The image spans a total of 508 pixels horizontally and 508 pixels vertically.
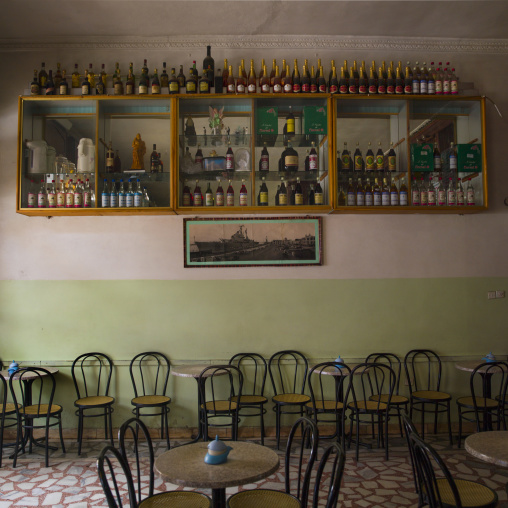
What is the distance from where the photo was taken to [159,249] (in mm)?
5625

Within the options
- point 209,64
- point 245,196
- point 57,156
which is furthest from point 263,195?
point 57,156

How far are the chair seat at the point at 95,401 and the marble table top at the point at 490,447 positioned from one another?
11.1ft

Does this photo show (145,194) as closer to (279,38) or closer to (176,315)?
(176,315)

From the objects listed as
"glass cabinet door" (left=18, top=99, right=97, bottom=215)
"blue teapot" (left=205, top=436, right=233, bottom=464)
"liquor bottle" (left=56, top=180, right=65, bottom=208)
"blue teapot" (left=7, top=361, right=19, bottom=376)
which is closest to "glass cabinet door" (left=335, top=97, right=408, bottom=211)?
"glass cabinet door" (left=18, top=99, right=97, bottom=215)

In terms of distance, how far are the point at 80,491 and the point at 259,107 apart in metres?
3.91

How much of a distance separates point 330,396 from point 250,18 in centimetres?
408

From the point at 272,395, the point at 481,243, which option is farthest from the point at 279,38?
the point at 272,395

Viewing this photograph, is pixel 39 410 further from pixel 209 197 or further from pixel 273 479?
pixel 209 197

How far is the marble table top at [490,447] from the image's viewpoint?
9.11 feet

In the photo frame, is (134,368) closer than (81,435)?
No

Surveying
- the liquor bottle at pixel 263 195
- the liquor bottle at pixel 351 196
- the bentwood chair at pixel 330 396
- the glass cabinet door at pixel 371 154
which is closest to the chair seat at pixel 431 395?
A: the bentwood chair at pixel 330 396

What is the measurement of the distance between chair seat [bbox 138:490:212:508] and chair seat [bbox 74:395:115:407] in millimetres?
2281

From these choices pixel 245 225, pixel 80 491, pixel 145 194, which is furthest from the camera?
pixel 245 225

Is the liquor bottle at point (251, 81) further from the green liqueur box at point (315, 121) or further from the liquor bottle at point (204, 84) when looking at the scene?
the green liqueur box at point (315, 121)
